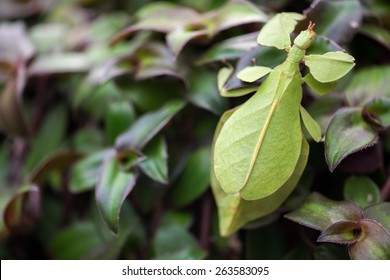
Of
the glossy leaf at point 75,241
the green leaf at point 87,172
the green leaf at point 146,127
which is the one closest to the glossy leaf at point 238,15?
the green leaf at point 146,127

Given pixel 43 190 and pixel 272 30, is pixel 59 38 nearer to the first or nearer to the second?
pixel 43 190

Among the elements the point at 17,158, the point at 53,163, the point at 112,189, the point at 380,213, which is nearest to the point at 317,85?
the point at 380,213

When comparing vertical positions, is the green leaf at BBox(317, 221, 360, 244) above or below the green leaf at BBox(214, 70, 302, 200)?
below

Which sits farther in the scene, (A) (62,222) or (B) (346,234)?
(A) (62,222)

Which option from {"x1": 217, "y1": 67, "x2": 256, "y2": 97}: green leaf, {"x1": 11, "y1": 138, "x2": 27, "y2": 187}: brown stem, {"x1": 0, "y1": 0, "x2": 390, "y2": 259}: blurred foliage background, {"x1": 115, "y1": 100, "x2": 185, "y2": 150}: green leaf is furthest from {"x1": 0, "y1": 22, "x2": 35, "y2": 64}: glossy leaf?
{"x1": 217, "y1": 67, "x2": 256, "y2": 97}: green leaf

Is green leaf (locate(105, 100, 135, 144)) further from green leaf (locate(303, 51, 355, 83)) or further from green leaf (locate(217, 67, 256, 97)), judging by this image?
green leaf (locate(303, 51, 355, 83))

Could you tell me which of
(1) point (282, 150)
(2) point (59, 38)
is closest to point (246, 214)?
(1) point (282, 150)

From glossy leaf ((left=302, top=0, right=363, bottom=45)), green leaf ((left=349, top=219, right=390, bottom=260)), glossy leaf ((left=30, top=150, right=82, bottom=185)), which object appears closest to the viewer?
green leaf ((left=349, top=219, right=390, bottom=260))
